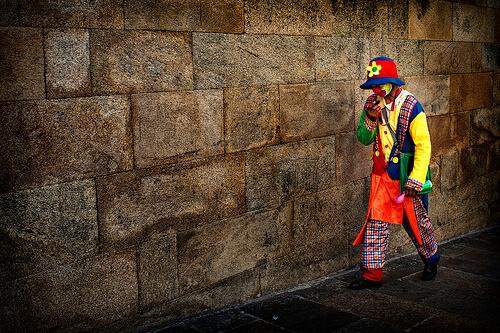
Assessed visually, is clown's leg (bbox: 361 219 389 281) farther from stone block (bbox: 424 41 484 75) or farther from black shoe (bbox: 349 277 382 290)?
stone block (bbox: 424 41 484 75)

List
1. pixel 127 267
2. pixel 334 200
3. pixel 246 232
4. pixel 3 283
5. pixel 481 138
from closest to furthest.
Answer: pixel 3 283, pixel 127 267, pixel 246 232, pixel 334 200, pixel 481 138

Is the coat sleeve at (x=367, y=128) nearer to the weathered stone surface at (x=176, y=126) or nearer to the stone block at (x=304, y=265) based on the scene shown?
the stone block at (x=304, y=265)

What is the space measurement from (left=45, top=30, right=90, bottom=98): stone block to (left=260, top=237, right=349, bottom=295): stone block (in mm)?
2300

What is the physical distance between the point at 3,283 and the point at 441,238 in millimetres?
5384

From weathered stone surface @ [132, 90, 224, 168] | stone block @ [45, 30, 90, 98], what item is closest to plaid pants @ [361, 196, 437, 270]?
weathered stone surface @ [132, 90, 224, 168]

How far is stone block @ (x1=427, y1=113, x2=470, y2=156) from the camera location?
6359mm

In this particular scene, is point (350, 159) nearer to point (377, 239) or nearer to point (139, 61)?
point (377, 239)

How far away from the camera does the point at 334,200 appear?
205 inches

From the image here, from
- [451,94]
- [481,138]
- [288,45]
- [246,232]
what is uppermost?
[288,45]

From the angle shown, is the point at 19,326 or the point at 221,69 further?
the point at 221,69

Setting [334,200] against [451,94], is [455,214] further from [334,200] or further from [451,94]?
[334,200]

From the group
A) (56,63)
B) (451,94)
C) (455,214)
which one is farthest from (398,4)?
(56,63)

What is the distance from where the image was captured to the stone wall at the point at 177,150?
3.21 meters

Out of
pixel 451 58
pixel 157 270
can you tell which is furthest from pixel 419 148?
pixel 451 58
